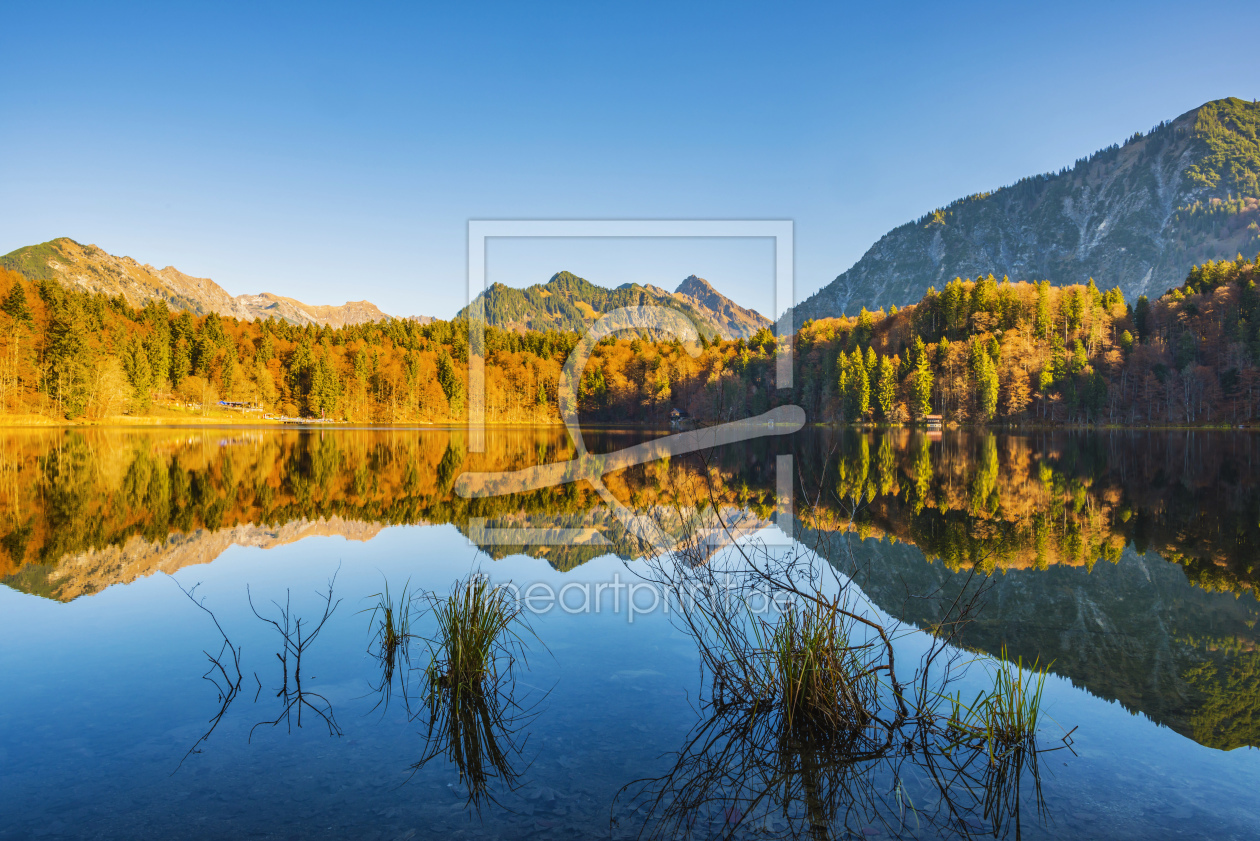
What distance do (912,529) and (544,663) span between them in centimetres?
1027

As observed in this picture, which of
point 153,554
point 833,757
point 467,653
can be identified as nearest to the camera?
point 833,757

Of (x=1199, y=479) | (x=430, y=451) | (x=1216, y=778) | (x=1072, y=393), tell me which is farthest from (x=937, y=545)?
(x=1072, y=393)

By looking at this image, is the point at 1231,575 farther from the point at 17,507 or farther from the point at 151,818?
the point at 17,507

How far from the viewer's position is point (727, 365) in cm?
10288

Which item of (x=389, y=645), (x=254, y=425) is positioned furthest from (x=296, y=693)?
(x=254, y=425)

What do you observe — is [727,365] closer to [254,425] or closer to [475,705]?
[254,425]

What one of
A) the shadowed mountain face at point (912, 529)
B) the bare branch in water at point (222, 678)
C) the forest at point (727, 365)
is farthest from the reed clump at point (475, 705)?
the forest at point (727, 365)

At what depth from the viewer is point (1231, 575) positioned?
1028 cm

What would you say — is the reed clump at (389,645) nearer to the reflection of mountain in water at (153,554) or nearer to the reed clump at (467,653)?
the reed clump at (467,653)

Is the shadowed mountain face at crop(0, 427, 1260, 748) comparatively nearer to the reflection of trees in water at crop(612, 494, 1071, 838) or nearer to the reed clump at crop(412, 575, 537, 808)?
the reflection of trees in water at crop(612, 494, 1071, 838)

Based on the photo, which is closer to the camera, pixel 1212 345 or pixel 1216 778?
pixel 1216 778

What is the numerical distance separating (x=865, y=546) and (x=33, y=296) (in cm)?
8909

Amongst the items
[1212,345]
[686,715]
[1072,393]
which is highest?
[1212,345]

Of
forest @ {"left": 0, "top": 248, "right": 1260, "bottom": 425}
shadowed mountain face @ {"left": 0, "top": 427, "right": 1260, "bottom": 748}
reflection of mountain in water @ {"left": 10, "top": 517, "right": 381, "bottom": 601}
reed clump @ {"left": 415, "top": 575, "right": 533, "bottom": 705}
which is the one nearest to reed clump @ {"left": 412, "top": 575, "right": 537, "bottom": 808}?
reed clump @ {"left": 415, "top": 575, "right": 533, "bottom": 705}
